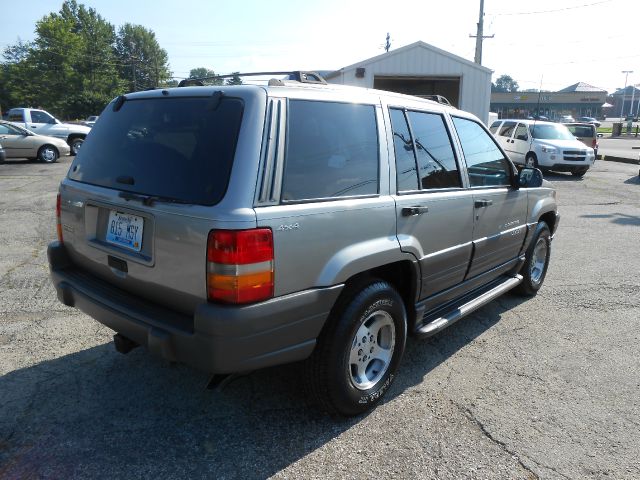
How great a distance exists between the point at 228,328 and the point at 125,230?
929 mm

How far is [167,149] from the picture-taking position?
2.58 meters

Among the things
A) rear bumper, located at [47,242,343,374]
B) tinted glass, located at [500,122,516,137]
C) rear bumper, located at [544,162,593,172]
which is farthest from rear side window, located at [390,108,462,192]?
Answer: tinted glass, located at [500,122,516,137]

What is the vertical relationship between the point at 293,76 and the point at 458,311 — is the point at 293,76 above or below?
above

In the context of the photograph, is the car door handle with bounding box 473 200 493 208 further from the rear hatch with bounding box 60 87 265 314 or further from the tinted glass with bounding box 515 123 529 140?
the tinted glass with bounding box 515 123 529 140

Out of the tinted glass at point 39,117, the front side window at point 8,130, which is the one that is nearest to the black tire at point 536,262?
the front side window at point 8,130

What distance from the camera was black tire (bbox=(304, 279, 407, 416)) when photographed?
2.66 m

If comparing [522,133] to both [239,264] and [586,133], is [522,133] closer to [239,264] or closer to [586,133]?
[586,133]

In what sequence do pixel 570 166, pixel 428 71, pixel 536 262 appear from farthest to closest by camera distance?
pixel 428 71 → pixel 570 166 → pixel 536 262

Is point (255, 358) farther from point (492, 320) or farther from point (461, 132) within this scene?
point (492, 320)

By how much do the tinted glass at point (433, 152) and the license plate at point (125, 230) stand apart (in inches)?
71.7

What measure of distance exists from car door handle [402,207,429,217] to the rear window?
1193mm

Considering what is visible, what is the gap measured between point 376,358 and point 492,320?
1.90 m

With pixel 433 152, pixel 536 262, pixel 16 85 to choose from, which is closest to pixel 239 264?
pixel 433 152

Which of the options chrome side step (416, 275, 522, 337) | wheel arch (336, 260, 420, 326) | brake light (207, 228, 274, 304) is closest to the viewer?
brake light (207, 228, 274, 304)
